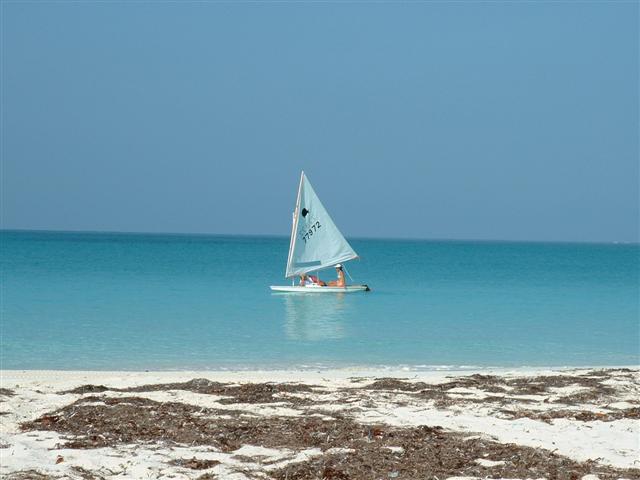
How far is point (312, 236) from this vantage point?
33.9 metres

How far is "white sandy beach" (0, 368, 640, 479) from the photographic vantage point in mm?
6926

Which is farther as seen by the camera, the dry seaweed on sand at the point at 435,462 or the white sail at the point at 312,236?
the white sail at the point at 312,236

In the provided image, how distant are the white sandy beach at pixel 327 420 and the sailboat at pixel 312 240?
20.7 meters

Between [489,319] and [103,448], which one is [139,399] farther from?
[489,319]

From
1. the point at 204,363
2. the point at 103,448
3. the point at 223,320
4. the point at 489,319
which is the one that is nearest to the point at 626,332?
the point at 489,319

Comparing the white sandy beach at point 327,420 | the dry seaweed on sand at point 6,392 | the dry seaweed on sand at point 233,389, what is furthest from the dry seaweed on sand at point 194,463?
the dry seaweed on sand at point 6,392

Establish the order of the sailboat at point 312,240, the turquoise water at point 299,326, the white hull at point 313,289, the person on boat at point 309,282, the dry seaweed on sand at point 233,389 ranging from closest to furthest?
the dry seaweed on sand at point 233,389 < the turquoise water at point 299,326 < the sailboat at point 312,240 < the white hull at point 313,289 < the person on boat at point 309,282

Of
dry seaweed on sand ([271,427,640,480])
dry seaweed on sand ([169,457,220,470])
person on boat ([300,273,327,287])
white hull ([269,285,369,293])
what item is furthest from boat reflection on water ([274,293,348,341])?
dry seaweed on sand ([169,457,220,470])

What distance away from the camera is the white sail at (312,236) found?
110 feet

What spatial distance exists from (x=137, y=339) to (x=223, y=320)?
16.3ft

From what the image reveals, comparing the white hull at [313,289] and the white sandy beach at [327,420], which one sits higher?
the white hull at [313,289]

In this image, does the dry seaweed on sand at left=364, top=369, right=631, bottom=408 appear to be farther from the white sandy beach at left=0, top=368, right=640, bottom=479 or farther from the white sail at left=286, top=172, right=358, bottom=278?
the white sail at left=286, top=172, right=358, bottom=278

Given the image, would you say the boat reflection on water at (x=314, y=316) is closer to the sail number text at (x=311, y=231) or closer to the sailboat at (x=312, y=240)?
the sailboat at (x=312, y=240)

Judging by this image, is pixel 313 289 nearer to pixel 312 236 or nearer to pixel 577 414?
pixel 312 236
